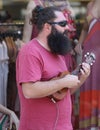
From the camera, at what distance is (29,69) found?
2.82 meters

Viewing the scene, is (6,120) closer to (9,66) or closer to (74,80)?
(9,66)

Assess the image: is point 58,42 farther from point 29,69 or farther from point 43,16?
point 29,69

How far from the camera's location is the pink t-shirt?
285 cm

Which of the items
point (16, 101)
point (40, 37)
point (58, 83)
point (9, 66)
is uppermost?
point (40, 37)

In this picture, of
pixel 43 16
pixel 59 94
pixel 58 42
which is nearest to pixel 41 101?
pixel 59 94

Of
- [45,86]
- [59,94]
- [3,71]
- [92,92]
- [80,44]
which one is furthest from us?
[80,44]

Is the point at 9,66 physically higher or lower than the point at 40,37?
lower

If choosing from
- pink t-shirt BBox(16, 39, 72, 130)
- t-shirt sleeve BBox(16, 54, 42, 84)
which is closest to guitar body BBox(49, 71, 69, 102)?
pink t-shirt BBox(16, 39, 72, 130)

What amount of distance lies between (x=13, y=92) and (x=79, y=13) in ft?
5.66

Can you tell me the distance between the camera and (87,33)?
4.59m

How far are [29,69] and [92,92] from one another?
68.6 inches

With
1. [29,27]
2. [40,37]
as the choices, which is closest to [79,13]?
[29,27]

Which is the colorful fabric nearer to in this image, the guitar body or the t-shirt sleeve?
the guitar body

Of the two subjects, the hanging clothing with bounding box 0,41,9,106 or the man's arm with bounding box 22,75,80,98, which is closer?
the man's arm with bounding box 22,75,80,98
